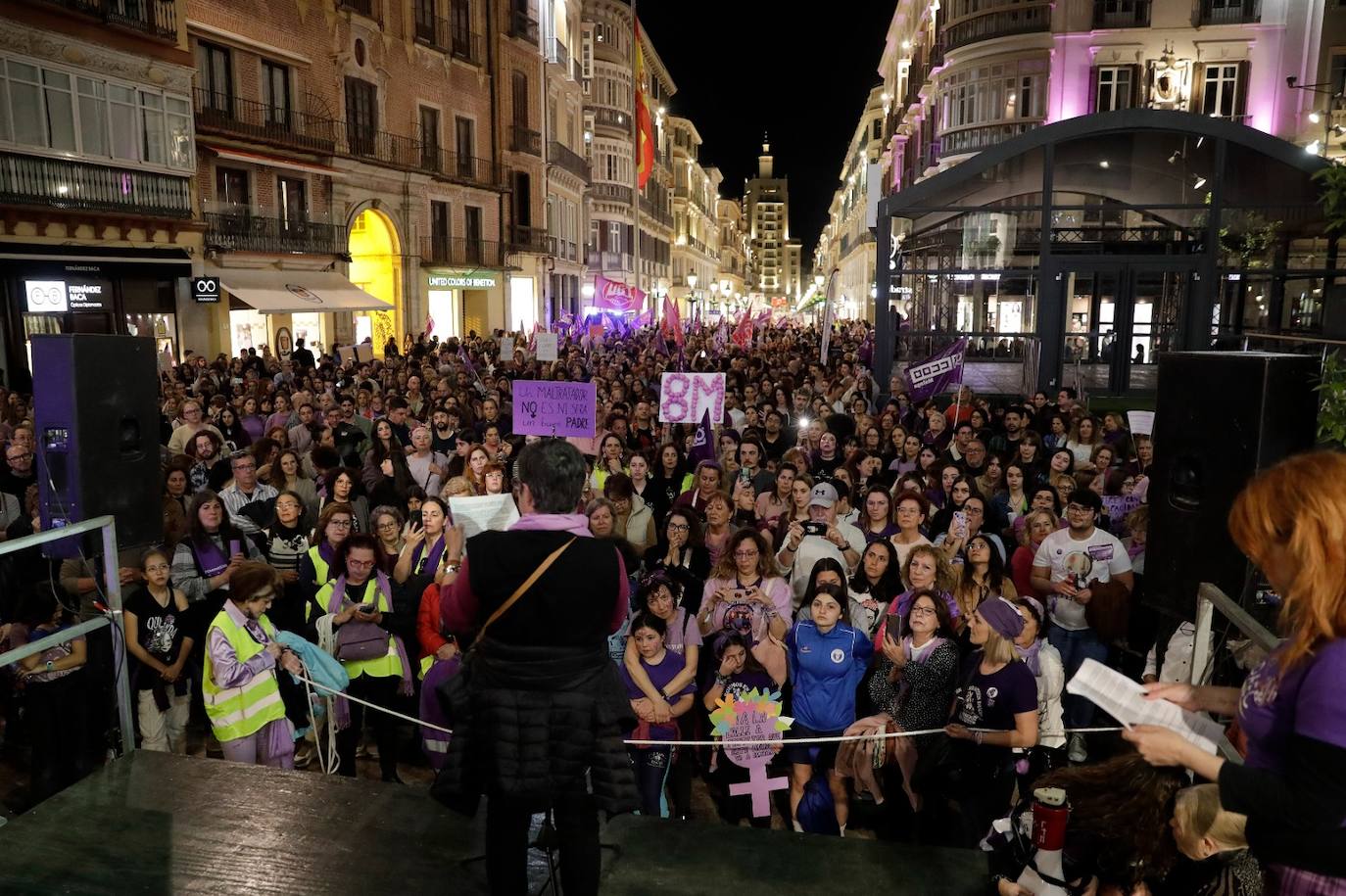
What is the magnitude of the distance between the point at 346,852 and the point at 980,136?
3396 centimetres

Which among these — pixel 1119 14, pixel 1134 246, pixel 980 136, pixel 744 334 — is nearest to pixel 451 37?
pixel 744 334

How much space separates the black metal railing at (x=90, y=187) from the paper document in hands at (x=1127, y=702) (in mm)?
22294

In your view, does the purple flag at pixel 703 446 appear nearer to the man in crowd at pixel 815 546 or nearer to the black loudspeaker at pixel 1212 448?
the man in crowd at pixel 815 546

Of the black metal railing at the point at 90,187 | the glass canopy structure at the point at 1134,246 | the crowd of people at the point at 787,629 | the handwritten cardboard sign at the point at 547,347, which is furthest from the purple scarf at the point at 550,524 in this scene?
the black metal railing at the point at 90,187

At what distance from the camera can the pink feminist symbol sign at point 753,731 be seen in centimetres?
530

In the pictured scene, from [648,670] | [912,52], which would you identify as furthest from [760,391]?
[912,52]

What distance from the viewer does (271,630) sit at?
18.1 feet

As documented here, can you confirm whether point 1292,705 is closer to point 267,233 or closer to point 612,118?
point 267,233

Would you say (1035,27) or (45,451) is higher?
(1035,27)

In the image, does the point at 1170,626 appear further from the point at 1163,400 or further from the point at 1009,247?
the point at 1009,247

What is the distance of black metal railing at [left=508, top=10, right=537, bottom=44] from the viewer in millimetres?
37678

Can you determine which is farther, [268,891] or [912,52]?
[912,52]

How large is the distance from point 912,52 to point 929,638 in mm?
49319

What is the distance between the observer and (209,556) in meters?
6.77
